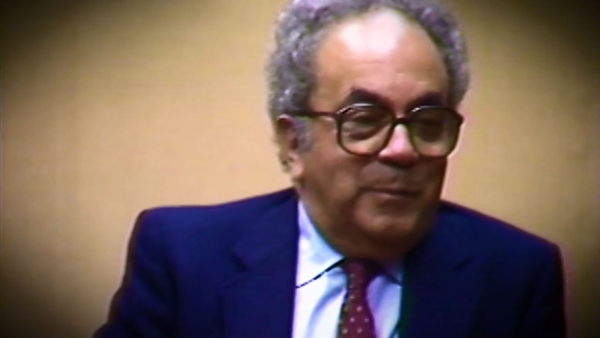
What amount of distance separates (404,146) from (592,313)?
1.30 ft

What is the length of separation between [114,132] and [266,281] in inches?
10.6

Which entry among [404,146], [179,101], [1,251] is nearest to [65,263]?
[1,251]

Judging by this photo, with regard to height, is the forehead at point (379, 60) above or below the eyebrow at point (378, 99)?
above

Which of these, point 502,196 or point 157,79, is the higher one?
point 157,79

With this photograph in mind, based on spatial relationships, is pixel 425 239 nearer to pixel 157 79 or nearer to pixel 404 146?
pixel 404 146

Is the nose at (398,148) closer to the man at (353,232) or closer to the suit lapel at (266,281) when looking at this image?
the man at (353,232)

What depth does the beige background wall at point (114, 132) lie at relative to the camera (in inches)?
41.3

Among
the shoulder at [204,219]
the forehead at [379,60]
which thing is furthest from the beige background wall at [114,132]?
the forehead at [379,60]

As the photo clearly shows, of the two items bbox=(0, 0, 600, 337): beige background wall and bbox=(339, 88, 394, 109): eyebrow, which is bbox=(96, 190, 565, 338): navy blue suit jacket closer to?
bbox=(0, 0, 600, 337): beige background wall

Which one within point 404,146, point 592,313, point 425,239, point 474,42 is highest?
point 474,42

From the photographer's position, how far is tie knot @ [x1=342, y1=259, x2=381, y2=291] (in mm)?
1043

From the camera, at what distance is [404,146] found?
952mm

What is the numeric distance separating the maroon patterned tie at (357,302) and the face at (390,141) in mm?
40

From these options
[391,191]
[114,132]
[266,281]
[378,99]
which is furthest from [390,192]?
[114,132]
